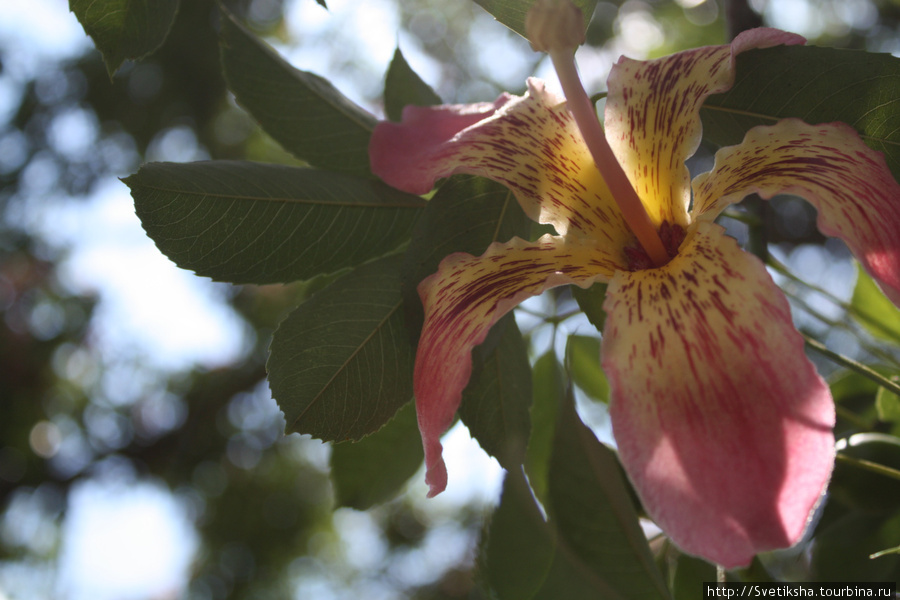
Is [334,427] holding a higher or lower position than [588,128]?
lower

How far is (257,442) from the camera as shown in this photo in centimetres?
259

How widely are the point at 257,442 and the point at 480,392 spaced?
7.09ft

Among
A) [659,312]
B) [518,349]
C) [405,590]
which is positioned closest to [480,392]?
[518,349]

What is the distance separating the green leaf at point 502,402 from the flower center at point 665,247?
12 centimetres

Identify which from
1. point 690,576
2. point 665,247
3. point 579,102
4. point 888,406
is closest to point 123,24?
point 579,102

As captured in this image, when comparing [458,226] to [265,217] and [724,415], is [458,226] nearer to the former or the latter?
[265,217]

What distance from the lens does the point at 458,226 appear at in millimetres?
576

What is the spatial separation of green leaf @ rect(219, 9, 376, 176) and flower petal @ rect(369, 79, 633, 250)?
0.40 ft

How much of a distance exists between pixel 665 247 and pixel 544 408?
1.00 ft

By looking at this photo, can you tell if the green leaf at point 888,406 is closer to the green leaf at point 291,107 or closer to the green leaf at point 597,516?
the green leaf at point 597,516

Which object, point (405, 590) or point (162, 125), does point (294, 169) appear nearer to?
point (162, 125)

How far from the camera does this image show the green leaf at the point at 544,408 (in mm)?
773

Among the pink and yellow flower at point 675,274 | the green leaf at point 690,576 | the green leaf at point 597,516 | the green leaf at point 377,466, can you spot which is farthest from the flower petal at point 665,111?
the green leaf at point 377,466

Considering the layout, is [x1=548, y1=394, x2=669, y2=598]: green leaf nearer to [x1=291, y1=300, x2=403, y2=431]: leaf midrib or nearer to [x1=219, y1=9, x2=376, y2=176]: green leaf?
[x1=291, y1=300, x2=403, y2=431]: leaf midrib
